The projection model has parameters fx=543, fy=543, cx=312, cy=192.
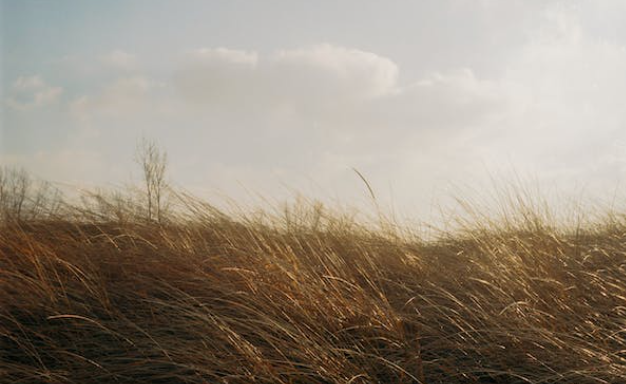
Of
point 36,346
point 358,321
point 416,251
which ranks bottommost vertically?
point 36,346

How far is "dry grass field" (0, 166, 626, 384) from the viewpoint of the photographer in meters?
2.18

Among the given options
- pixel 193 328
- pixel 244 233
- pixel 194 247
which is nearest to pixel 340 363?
pixel 193 328

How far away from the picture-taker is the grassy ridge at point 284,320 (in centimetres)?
218

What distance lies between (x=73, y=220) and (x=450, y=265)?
308 cm

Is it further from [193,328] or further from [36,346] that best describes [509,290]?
[36,346]

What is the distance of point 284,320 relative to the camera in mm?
2475

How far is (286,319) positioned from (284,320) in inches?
0.6

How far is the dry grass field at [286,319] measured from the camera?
7.15 ft

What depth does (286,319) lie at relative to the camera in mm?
2488

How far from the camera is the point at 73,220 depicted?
4562mm

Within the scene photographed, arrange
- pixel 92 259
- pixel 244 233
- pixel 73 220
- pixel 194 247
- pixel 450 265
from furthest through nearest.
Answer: pixel 73 220
pixel 244 233
pixel 450 265
pixel 194 247
pixel 92 259

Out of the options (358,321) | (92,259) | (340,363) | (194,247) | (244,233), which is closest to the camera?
(340,363)

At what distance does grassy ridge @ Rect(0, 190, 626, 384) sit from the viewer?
7.14 ft

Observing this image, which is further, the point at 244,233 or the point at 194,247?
the point at 244,233
